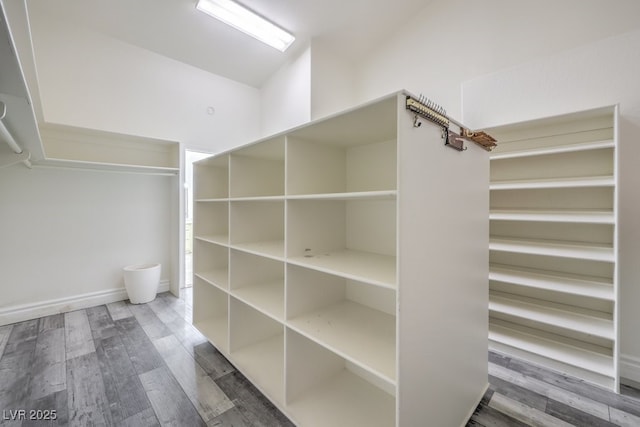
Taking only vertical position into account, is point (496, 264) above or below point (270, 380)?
above

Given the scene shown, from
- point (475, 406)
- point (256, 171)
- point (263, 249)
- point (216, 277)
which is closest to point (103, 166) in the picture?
point (216, 277)

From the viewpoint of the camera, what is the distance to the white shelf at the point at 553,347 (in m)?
1.73

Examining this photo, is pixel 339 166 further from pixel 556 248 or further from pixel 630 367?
pixel 630 367

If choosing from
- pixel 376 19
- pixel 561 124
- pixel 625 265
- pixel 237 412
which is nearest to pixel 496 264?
pixel 625 265

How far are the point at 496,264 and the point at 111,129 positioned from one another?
422 cm

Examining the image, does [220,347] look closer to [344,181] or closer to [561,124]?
[344,181]

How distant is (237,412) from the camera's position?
1.53 metres

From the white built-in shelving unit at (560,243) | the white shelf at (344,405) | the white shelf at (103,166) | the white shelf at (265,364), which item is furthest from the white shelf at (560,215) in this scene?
the white shelf at (103,166)

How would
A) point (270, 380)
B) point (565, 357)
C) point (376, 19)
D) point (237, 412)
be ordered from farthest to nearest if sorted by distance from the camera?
point (376, 19)
point (565, 357)
point (270, 380)
point (237, 412)

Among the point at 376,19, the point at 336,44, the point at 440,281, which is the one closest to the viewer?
the point at 440,281

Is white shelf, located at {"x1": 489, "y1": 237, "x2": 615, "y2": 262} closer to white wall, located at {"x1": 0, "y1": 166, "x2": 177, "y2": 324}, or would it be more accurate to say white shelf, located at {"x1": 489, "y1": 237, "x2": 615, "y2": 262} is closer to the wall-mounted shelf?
the wall-mounted shelf

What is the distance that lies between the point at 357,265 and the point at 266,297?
82 centimetres

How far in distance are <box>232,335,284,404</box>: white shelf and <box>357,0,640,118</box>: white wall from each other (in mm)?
2630

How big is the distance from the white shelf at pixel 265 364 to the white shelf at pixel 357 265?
2.84 feet
